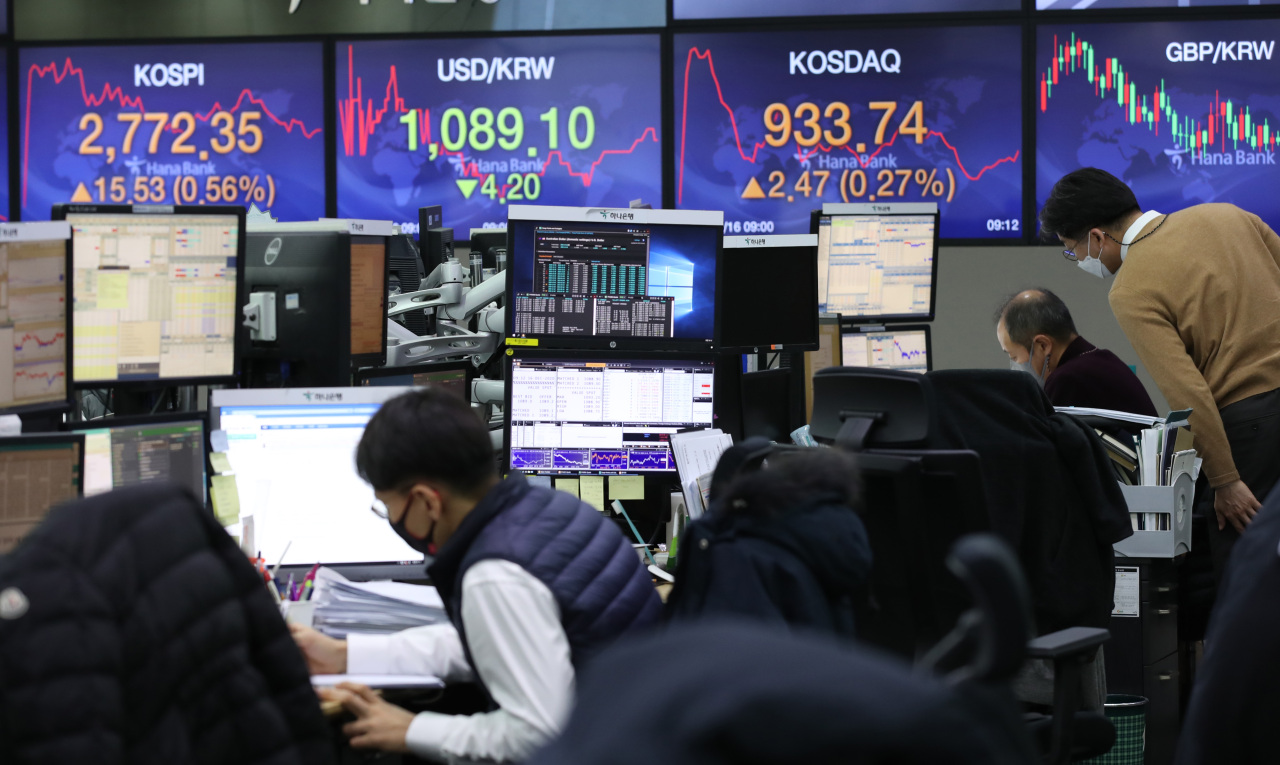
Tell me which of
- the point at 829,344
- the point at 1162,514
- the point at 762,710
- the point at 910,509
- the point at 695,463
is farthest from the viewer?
the point at 829,344

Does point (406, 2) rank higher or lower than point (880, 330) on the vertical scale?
higher

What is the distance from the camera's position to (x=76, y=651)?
109 cm

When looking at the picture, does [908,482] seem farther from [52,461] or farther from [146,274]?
[146,274]

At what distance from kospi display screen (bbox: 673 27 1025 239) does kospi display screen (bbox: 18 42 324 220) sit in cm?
187

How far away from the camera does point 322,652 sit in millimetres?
1905

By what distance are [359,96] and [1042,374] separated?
11.6 ft

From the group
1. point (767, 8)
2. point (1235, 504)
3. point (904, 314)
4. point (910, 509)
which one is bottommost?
point (1235, 504)

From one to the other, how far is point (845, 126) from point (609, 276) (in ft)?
10.2

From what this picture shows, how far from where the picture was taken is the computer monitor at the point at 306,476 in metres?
2.28

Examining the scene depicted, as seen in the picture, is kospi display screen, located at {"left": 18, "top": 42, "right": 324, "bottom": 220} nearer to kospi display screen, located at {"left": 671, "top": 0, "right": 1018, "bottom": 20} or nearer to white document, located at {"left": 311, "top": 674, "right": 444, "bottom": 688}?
kospi display screen, located at {"left": 671, "top": 0, "right": 1018, "bottom": 20}

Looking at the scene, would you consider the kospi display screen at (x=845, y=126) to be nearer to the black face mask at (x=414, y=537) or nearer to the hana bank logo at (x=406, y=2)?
the hana bank logo at (x=406, y=2)

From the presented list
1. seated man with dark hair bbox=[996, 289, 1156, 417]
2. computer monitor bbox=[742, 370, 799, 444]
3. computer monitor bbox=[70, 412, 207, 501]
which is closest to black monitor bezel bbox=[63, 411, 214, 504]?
computer monitor bbox=[70, 412, 207, 501]
